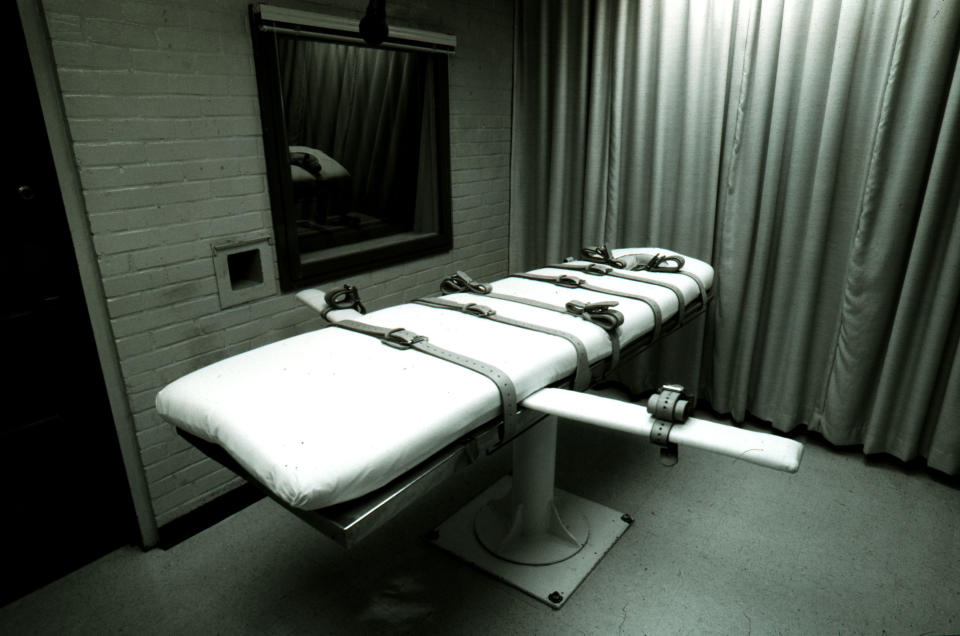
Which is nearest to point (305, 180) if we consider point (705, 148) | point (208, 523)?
point (208, 523)

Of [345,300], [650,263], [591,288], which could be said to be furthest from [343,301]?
[650,263]

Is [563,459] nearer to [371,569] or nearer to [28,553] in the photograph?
[371,569]

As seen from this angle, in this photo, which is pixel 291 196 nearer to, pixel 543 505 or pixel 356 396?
pixel 356 396

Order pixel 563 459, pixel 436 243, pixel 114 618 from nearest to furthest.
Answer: pixel 114 618 < pixel 563 459 < pixel 436 243

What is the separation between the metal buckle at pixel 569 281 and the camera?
7.16 ft

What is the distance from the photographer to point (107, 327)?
1927 mm

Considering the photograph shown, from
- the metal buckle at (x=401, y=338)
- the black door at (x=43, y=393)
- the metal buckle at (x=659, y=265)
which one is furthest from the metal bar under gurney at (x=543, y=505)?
the black door at (x=43, y=393)

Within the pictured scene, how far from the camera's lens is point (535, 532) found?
6.86 feet

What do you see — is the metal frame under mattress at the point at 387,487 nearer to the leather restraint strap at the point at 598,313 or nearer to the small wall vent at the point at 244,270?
the leather restraint strap at the point at 598,313

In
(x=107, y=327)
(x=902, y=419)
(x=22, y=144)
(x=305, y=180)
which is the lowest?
(x=902, y=419)

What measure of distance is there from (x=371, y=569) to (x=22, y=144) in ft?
5.60

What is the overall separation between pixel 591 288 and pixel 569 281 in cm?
10

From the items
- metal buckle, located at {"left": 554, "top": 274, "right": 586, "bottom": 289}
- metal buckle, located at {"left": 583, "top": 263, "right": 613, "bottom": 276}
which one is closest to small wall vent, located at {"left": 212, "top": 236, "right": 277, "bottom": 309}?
metal buckle, located at {"left": 554, "top": 274, "right": 586, "bottom": 289}

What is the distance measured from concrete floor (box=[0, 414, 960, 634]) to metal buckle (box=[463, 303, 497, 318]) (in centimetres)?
91
